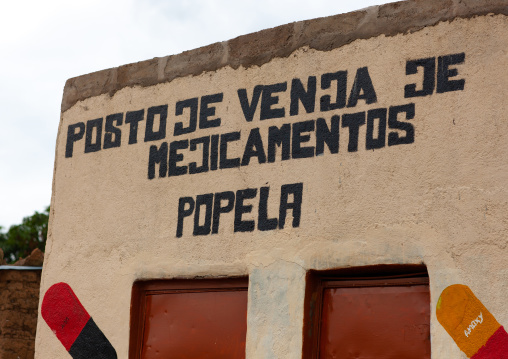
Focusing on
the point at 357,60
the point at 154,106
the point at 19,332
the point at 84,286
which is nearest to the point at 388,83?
the point at 357,60

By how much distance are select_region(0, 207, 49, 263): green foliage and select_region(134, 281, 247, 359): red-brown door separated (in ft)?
48.3

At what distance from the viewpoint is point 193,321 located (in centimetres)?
580

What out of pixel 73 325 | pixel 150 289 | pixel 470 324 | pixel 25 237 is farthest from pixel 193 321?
pixel 25 237

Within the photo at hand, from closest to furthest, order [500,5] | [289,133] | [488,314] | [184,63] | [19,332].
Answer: [488,314], [500,5], [289,133], [184,63], [19,332]

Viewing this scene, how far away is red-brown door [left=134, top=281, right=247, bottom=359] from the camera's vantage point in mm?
5590

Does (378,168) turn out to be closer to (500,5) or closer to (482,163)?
(482,163)

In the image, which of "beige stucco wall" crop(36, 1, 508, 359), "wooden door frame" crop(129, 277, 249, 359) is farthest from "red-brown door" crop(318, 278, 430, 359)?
"wooden door frame" crop(129, 277, 249, 359)

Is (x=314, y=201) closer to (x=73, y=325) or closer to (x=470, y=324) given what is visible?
(x=470, y=324)

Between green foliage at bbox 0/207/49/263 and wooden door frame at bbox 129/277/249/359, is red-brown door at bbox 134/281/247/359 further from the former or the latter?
Result: green foliage at bbox 0/207/49/263

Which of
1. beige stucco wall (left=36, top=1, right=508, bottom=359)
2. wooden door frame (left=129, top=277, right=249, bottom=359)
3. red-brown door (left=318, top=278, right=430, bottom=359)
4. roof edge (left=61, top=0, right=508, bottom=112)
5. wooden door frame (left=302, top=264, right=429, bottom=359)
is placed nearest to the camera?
beige stucco wall (left=36, top=1, right=508, bottom=359)

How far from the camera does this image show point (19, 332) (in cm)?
792

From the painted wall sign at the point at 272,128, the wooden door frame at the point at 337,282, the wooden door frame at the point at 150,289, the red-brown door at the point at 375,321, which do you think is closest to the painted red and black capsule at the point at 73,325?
the wooden door frame at the point at 150,289

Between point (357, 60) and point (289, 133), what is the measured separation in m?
0.72

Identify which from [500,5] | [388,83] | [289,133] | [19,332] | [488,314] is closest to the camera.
→ [488,314]
